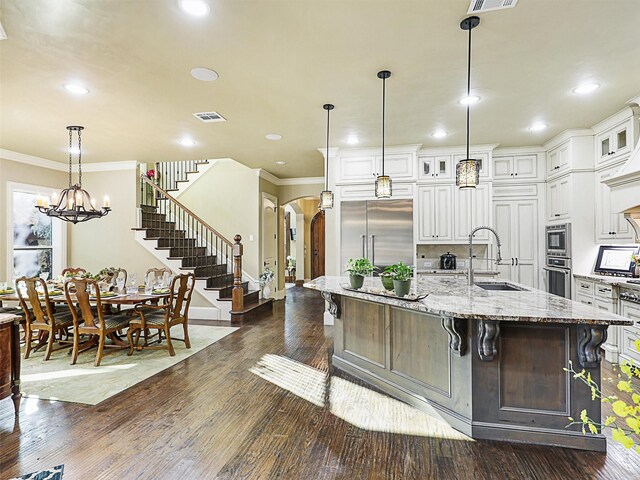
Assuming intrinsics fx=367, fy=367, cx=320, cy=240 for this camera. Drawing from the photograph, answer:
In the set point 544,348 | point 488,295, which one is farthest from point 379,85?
point 544,348

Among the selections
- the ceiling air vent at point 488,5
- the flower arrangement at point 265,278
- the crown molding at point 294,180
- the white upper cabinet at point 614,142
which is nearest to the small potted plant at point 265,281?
the flower arrangement at point 265,278

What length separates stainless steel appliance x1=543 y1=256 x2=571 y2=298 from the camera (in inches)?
200

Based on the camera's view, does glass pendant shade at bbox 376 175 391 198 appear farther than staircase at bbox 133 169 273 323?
No

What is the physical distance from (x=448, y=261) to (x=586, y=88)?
2.89m

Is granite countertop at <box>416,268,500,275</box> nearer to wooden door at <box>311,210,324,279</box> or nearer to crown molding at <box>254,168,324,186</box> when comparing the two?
crown molding at <box>254,168,324,186</box>

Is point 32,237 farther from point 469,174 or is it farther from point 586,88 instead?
point 586,88

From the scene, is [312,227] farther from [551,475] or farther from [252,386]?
[551,475]

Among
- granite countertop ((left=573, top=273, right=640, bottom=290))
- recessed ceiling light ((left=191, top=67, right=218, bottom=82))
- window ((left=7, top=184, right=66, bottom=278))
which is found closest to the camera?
recessed ceiling light ((left=191, top=67, right=218, bottom=82))

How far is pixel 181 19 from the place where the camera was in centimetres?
257

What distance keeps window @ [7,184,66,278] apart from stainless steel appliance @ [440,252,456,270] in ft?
21.6

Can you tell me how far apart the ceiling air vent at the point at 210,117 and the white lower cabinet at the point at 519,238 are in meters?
4.38

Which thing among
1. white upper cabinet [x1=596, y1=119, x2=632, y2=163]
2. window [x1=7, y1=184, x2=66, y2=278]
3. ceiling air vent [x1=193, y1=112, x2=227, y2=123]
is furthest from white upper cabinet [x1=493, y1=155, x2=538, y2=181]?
window [x1=7, y1=184, x2=66, y2=278]

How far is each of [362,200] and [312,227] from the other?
624 centimetres

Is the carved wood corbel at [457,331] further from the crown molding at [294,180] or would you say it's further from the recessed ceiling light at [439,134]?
the crown molding at [294,180]
